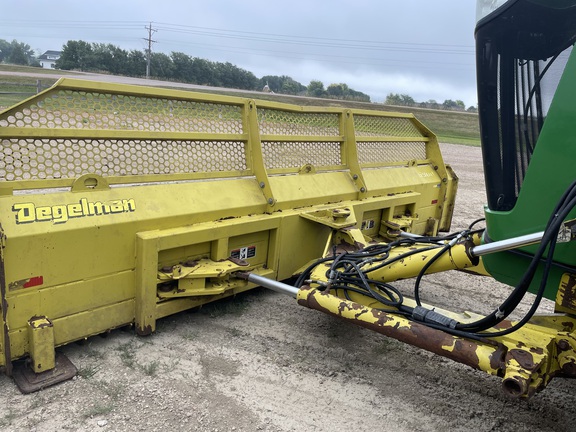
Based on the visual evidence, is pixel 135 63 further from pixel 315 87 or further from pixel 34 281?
pixel 34 281

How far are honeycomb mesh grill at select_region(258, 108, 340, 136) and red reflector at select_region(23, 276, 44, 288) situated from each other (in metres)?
2.07

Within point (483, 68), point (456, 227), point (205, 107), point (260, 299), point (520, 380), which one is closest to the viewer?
point (520, 380)

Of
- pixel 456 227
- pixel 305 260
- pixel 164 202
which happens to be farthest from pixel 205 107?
pixel 456 227

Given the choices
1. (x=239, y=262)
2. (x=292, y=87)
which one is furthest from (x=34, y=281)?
(x=292, y=87)

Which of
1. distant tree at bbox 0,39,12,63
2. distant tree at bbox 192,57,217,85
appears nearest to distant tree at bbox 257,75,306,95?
distant tree at bbox 192,57,217,85

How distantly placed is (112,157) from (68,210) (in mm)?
515

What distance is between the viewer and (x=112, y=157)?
3.25 metres

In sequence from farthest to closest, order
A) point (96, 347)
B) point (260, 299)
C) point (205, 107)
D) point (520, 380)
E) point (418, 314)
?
point (260, 299) < point (205, 107) < point (96, 347) < point (418, 314) < point (520, 380)

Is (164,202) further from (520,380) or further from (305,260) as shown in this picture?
(520,380)

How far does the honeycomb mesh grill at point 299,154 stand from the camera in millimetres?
4242

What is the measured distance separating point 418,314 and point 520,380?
Answer: 0.74m

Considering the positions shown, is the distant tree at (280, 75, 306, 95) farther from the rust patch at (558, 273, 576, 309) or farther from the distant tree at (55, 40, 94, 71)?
the rust patch at (558, 273, 576, 309)

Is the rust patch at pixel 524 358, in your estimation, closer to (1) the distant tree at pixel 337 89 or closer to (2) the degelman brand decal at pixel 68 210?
(2) the degelman brand decal at pixel 68 210

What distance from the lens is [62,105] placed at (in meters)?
2.99
